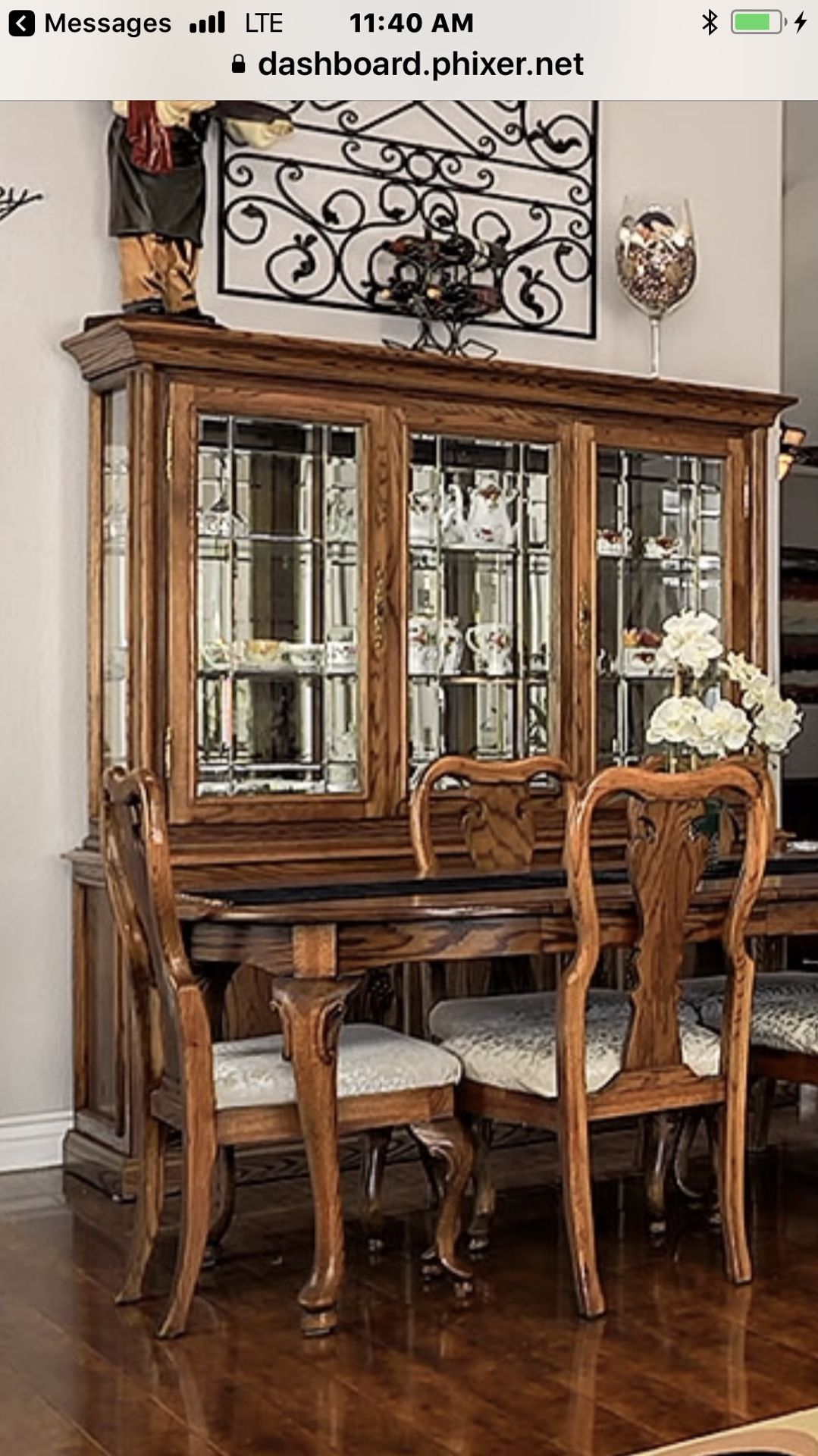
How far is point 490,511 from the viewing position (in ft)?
16.9

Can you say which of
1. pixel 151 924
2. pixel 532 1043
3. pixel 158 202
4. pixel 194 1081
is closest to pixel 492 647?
pixel 158 202

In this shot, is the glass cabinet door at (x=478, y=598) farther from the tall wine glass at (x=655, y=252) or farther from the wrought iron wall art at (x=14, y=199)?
the wrought iron wall art at (x=14, y=199)

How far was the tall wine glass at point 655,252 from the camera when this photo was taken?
17.5 ft

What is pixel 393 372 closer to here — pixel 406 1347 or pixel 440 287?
pixel 440 287

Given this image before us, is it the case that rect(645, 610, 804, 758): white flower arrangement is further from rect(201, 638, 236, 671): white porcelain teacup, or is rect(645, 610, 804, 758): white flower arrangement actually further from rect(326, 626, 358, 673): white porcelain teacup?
rect(201, 638, 236, 671): white porcelain teacup

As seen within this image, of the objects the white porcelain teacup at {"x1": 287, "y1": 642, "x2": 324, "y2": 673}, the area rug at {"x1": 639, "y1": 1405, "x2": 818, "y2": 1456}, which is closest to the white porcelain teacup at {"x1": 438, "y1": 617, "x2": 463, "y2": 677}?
the white porcelain teacup at {"x1": 287, "y1": 642, "x2": 324, "y2": 673}

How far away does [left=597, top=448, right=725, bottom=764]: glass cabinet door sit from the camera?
5309 mm

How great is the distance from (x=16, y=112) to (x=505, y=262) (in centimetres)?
132

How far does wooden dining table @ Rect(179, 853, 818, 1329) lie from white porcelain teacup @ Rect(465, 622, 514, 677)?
125 cm

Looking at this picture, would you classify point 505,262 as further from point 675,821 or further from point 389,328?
point 675,821

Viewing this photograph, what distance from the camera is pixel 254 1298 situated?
3.62 meters

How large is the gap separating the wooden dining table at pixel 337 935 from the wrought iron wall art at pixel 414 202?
72.1 inches

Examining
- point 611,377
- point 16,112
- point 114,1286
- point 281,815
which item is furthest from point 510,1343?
point 16,112
